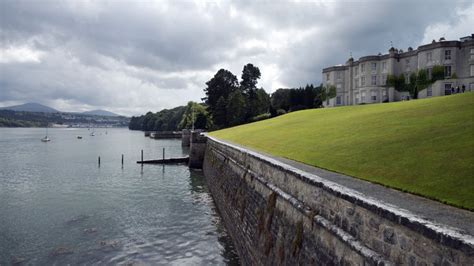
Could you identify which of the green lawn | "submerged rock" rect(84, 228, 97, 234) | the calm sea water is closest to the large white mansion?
the green lawn

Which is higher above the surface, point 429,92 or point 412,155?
point 429,92

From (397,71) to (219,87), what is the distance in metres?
49.5

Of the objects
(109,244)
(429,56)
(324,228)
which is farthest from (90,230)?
(429,56)

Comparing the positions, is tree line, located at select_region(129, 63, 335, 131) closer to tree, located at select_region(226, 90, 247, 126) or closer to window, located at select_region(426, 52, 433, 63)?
tree, located at select_region(226, 90, 247, 126)

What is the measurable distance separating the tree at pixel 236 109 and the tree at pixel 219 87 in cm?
962

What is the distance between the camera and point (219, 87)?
88.9 metres

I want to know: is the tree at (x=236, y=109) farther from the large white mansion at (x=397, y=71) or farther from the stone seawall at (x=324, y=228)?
the stone seawall at (x=324, y=228)

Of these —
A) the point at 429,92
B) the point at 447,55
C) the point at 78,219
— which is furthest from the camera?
the point at 429,92

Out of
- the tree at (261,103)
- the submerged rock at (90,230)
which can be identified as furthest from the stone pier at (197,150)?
the tree at (261,103)

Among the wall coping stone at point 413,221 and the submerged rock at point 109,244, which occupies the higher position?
the wall coping stone at point 413,221

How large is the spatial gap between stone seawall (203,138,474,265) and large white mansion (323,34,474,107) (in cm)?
3400

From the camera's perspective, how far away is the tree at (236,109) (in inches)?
3066

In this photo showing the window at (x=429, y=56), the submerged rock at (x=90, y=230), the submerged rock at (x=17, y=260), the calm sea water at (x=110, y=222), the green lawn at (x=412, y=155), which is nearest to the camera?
the green lawn at (x=412, y=155)

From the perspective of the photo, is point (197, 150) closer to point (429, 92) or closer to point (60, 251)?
point (60, 251)
